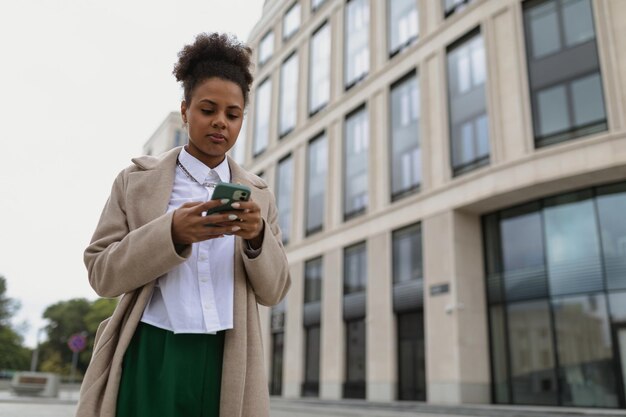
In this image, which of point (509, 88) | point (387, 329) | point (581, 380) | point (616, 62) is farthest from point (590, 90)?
point (387, 329)

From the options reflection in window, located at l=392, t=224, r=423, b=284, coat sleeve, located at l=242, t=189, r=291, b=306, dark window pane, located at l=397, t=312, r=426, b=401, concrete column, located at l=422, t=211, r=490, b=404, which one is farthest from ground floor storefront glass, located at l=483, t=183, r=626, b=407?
coat sleeve, located at l=242, t=189, r=291, b=306

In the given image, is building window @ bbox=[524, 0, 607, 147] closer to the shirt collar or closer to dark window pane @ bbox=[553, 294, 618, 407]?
dark window pane @ bbox=[553, 294, 618, 407]

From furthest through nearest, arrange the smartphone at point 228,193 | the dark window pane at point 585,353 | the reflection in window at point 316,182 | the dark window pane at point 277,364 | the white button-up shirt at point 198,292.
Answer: the dark window pane at point 277,364, the reflection in window at point 316,182, the dark window pane at point 585,353, the white button-up shirt at point 198,292, the smartphone at point 228,193

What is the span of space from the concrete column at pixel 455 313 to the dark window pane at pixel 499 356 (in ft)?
0.78

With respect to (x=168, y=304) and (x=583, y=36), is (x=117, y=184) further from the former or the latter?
(x=583, y=36)

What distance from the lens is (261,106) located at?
113 feet

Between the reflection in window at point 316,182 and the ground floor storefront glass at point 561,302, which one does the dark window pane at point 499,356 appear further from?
the reflection in window at point 316,182

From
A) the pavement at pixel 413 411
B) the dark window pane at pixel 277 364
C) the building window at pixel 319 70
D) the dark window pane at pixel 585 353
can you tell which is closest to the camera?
the pavement at pixel 413 411

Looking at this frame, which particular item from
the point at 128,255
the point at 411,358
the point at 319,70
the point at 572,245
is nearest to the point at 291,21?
the point at 319,70

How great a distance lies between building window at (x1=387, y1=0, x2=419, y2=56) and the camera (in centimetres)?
2241

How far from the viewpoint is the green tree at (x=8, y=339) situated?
55188 mm

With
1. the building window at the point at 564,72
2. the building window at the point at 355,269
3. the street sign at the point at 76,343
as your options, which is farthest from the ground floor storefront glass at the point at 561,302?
the street sign at the point at 76,343

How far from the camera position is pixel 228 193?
1.29m

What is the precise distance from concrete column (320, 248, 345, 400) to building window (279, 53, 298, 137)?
9134 mm
